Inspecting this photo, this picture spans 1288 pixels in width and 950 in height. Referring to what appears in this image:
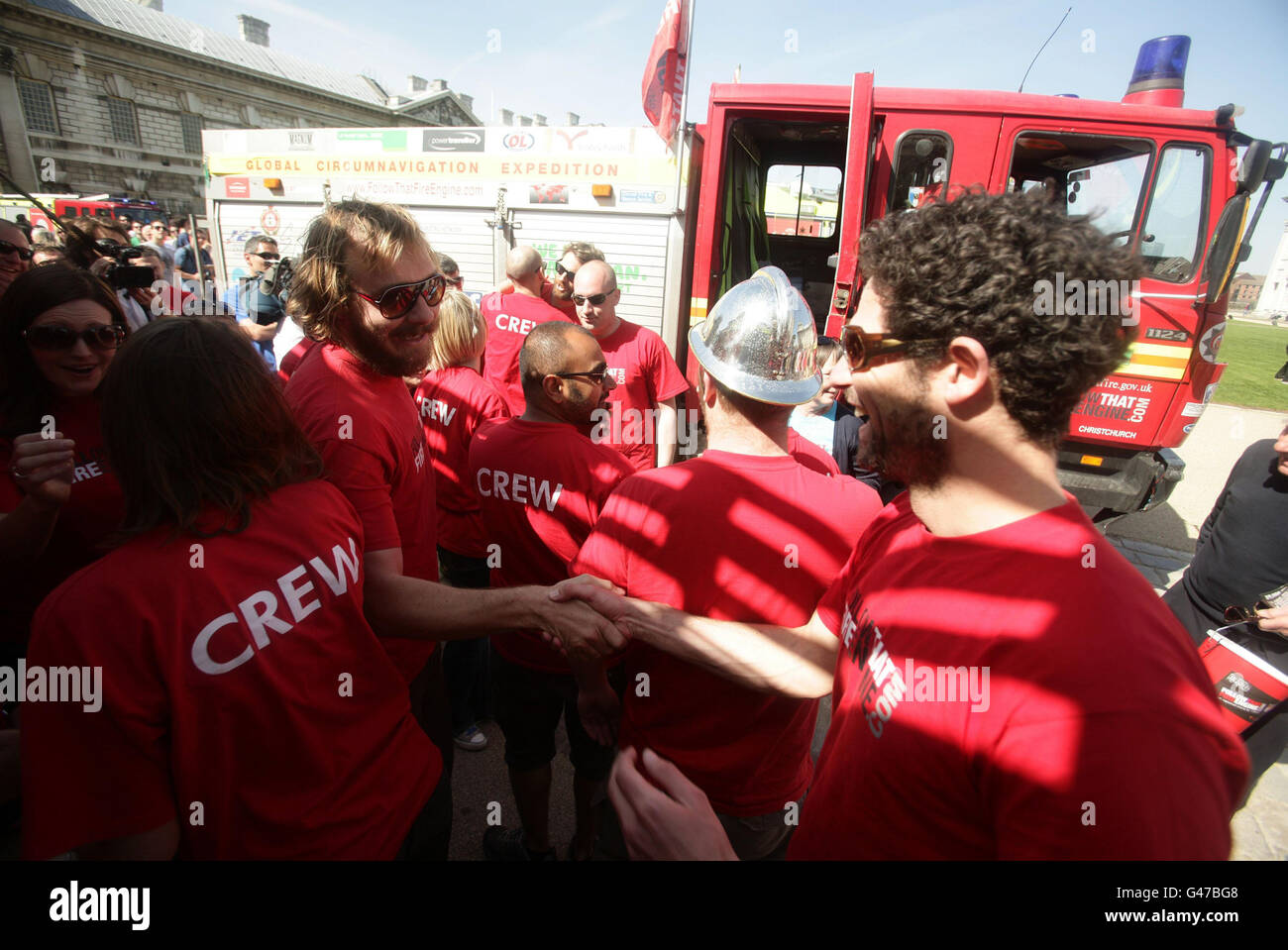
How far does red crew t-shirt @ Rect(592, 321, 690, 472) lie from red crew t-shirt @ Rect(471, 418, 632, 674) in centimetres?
143

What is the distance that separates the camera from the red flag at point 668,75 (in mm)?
4648

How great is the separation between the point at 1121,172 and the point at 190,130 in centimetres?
4429

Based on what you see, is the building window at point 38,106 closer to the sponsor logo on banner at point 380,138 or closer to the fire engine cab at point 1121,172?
the sponsor logo on banner at point 380,138

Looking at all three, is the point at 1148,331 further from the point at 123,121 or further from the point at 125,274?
the point at 123,121

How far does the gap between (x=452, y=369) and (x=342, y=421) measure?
1.39m

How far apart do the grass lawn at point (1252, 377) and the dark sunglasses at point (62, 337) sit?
1111 centimetres

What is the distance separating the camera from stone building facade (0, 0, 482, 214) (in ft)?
89.9

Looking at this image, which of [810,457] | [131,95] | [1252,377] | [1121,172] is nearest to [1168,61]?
[1121,172]

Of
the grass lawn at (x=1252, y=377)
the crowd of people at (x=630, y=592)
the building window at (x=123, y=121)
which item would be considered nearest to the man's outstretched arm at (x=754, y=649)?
the crowd of people at (x=630, y=592)

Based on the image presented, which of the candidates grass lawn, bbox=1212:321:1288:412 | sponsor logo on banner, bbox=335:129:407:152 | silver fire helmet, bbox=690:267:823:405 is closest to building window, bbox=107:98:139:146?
sponsor logo on banner, bbox=335:129:407:152

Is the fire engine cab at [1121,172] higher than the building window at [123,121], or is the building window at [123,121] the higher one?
the building window at [123,121]

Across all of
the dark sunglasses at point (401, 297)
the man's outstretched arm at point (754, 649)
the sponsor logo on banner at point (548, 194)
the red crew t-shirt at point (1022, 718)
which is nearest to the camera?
the red crew t-shirt at point (1022, 718)

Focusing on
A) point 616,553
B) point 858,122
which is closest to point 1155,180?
point 858,122

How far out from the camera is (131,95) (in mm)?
30828
